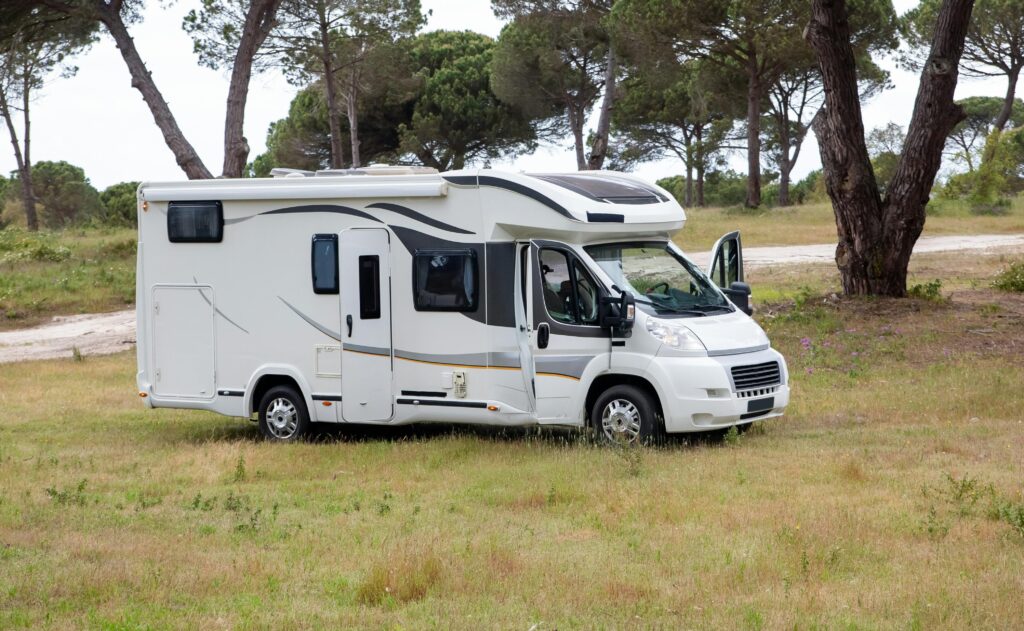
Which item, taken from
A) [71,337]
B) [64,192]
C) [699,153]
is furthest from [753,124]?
[64,192]

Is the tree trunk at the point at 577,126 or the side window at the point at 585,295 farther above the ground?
the tree trunk at the point at 577,126

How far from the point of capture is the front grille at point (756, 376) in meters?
10.4

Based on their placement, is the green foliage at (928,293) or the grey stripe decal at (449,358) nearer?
the grey stripe decal at (449,358)

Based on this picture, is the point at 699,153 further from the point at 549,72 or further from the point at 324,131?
the point at 324,131

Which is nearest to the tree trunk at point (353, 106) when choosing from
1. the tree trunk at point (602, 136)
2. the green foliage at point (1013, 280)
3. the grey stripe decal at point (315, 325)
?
the tree trunk at point (602, 136)

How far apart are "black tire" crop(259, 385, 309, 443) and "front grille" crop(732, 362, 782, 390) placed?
14.0 feet

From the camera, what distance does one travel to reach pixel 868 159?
61.7ft

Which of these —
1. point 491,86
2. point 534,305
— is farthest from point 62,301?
point 491,86

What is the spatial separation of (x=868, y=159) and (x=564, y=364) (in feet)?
32.5

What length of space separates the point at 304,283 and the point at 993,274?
18.2 m

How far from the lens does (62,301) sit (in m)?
27.4

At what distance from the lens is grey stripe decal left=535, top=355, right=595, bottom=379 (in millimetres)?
10703

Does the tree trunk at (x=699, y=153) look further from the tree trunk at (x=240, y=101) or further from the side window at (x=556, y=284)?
the side window at (x=556, y=284)

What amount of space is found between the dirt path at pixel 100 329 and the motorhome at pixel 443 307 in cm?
1053
